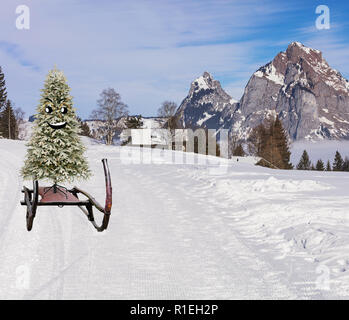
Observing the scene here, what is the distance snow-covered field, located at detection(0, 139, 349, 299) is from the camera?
5.24m

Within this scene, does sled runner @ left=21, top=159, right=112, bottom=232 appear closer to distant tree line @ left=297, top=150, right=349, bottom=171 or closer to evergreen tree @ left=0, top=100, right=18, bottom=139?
evergreen tree @ left=0, top=100, right=18, bottom=139

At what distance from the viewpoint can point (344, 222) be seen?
28.3 ft

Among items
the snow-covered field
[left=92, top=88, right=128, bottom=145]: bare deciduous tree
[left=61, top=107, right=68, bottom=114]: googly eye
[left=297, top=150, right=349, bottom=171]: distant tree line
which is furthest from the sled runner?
[left=297, top=150, right=349, bottom=171]: distant tree line

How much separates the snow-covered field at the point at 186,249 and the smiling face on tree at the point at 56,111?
229cm

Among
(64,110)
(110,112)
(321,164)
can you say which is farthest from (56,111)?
(321,164)

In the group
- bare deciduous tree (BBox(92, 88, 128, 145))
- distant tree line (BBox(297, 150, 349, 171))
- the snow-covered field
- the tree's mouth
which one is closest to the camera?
the snow-covered field

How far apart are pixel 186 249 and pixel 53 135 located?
4.02 metres

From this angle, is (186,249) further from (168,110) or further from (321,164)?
(321,164)

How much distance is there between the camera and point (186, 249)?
7.11 metres

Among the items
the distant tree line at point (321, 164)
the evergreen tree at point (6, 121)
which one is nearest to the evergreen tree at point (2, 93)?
the evergreen tree at point (6, 121)

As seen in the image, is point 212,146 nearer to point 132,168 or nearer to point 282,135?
point 282,135

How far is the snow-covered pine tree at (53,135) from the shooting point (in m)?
8.58
